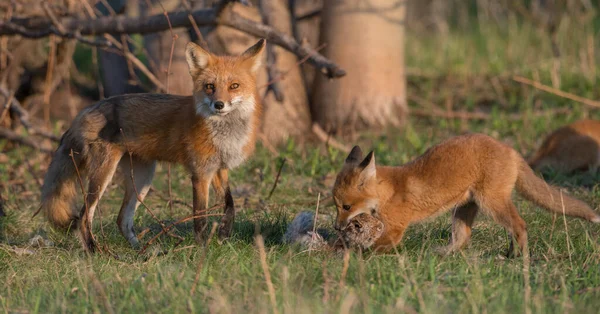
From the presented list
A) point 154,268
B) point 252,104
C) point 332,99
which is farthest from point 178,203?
point 332,99

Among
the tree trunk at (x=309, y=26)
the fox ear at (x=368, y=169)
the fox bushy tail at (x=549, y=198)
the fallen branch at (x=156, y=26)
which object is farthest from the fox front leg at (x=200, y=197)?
the tree trunk at (x=309, y=26)

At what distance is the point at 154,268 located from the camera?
15.9 feet

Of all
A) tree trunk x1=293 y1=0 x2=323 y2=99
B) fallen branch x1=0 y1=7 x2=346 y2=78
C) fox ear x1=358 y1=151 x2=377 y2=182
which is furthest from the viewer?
tree trunk x1=293 y1=0 x2=323 y2=99

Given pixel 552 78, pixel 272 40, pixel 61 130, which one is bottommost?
pixel 61 130

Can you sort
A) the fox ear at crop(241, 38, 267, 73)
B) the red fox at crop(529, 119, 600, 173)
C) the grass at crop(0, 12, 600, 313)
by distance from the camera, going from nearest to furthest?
the grass at crop(0, 12, 600, 313)
the fox ear at crop(241, 38, 267, 73)
the red fox at crop(529, 119, 600, 173)

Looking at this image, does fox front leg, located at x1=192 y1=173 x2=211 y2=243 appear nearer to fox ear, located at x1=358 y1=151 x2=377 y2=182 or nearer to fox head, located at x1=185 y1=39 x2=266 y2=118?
fox head, located at x1=185 y1=39 x2=266 y2=118

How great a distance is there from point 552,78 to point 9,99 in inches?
278

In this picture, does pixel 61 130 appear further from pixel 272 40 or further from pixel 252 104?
pixel 252 104

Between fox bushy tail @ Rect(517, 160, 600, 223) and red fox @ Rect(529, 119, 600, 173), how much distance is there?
253cm

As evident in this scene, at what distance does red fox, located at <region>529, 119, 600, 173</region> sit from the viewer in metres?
7.85

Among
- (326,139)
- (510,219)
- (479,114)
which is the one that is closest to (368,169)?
(510,219)

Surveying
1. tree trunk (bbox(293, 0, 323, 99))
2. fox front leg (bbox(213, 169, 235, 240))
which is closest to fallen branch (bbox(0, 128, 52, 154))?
fox front leg (bbox(213, 169, 235, 240))

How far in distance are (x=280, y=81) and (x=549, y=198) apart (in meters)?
4.21

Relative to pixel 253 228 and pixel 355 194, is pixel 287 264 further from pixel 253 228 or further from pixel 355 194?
pixel 253 228
